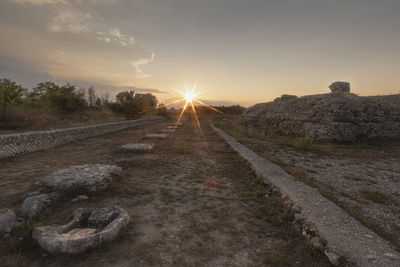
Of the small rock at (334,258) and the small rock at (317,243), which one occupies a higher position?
the small rock at (334,258)

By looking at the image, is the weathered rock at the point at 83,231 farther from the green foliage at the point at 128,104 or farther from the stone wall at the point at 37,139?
the green foliage at the point at 128,104

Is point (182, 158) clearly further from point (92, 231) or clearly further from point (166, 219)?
point (92, 231)

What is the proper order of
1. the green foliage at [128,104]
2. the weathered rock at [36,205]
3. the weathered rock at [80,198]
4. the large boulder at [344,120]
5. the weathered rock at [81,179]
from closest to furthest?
the weathered rock at [36,205], the weathered rock at [80,198], the weathered rock at [81,179], the large boulder at [344,120], the green foliage at [128,104]

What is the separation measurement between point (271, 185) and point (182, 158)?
3831mm

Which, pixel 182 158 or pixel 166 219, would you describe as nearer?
pixel 166 219

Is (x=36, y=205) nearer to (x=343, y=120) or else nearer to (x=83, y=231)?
(x=83, y=231)

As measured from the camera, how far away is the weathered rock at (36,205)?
2693mm

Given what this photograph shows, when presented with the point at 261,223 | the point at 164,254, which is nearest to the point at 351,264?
the point at 261,223

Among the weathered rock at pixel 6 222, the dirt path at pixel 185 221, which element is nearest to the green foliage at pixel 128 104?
the dirt path at pixel 185 221

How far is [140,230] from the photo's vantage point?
8.11 feet

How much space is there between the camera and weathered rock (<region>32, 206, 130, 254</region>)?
1.99m

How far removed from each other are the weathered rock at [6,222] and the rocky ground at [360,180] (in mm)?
5142

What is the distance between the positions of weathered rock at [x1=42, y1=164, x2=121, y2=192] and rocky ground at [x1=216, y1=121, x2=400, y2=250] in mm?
4770

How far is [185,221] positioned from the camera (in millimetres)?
2730
